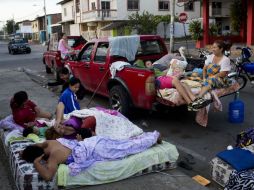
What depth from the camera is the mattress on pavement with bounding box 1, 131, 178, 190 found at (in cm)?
427

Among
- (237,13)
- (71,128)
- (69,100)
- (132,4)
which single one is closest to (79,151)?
(71,128)

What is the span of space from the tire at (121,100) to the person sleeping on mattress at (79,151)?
6.98 ft

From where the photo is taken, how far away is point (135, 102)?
277 inches

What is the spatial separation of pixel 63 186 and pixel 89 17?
4593cm

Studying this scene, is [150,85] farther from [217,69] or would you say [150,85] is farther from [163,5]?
[163,5]

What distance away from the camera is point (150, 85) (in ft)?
21.4

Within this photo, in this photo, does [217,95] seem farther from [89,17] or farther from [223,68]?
[89,17]

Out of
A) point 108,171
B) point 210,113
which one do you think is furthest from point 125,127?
point 210,113

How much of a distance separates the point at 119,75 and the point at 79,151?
302 cm

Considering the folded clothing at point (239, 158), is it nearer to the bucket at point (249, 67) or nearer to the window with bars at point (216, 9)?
the bucket at point (249, 67)

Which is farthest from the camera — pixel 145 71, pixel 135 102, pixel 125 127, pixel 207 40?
pixel 207 40

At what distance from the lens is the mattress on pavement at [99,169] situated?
4.27 m

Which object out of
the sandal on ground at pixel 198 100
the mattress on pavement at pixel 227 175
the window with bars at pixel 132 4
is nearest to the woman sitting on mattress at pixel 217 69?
the sandal on ground at pixel 198 100

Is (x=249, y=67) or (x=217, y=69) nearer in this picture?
(x=217, y=69)
